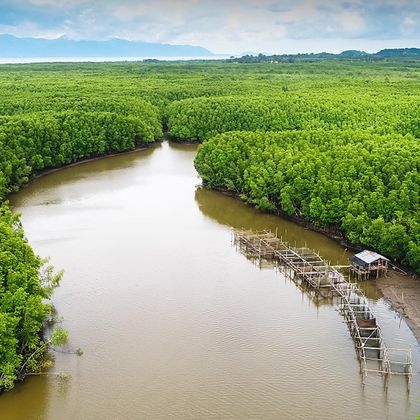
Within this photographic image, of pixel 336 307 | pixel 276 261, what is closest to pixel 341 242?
pixel 276 261

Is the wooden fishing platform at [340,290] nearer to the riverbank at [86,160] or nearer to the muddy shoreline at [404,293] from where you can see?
the muddy shoreline at [404,293]

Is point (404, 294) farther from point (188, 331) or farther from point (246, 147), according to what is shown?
point (246, 147)

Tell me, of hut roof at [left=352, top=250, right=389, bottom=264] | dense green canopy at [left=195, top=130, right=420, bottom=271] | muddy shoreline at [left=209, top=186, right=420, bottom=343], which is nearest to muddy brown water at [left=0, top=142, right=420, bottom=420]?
muddy shoreline at [left=209, top=186, right=420, bottom=343]

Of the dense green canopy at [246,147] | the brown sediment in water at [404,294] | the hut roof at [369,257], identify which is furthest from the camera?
the hut roof at [369,257]

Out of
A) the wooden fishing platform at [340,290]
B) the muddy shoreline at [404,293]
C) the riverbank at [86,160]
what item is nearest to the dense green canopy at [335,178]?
the muddy shoreline at [404,293]

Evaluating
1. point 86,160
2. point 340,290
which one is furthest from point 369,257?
point 86,160

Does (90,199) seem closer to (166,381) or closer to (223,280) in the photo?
(223,280)
